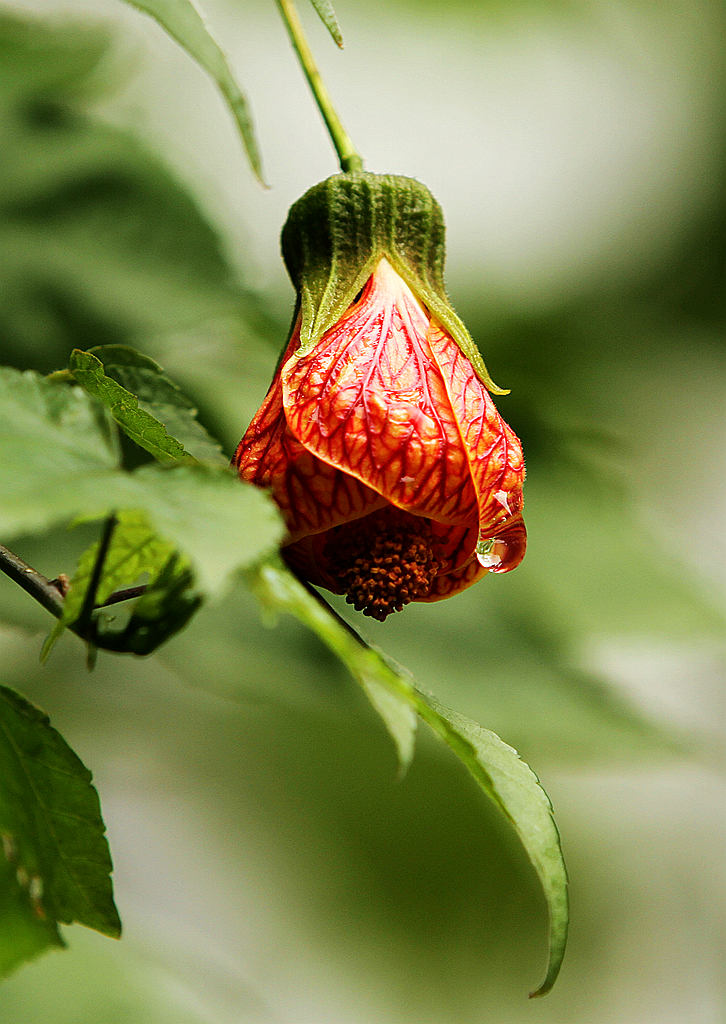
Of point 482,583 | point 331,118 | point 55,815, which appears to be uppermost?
point 331,118

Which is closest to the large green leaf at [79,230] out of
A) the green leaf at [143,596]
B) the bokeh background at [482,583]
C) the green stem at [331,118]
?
the bokeh background at [482,583]

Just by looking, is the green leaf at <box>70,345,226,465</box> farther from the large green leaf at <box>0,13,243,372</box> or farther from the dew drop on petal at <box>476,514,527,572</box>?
the large green leaf at <box>0,13,243,372</box>

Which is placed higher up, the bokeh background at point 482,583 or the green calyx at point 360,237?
the green calyx at point 360,237

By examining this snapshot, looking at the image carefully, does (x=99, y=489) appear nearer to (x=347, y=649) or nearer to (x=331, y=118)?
(x=347, y=649)

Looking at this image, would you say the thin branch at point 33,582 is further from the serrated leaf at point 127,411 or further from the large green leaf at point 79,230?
the large green leaf at point 79,230

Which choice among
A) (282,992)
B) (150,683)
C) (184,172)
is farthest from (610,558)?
(282,992)

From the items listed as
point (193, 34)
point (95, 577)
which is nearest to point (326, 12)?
point (193, 34)
